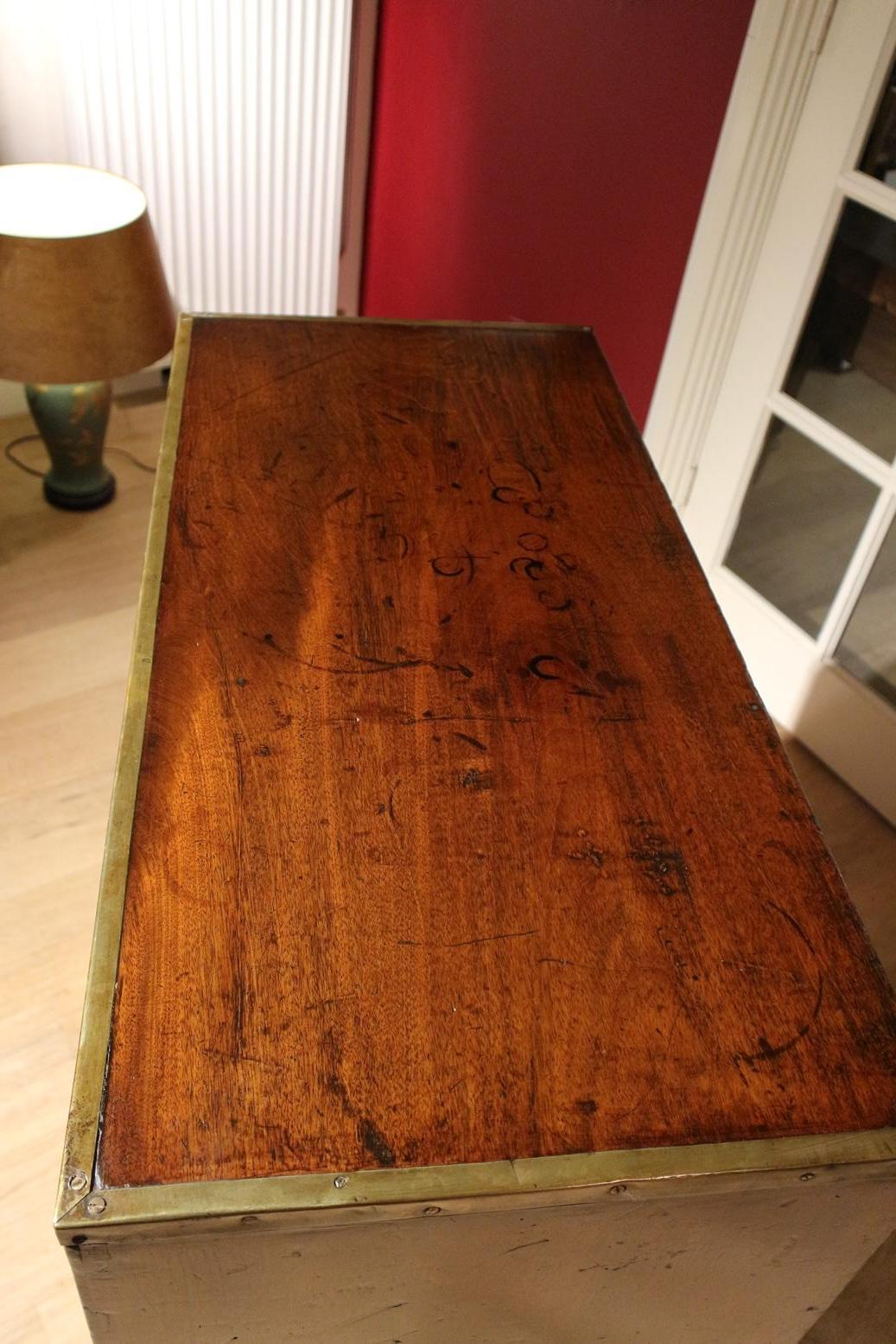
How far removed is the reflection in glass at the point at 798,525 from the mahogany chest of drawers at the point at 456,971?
665mm

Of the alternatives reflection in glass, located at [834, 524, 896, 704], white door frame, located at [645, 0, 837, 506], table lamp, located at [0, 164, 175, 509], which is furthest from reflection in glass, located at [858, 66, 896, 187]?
table lamp, located at [0, 164, 175, 509]

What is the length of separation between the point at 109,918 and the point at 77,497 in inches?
63.5

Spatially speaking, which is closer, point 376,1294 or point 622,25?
point 376,1294

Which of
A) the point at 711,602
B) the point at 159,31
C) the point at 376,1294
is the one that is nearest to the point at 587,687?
the point at 711,602

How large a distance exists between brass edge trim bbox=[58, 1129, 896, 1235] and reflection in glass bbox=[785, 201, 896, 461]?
4.03 ft

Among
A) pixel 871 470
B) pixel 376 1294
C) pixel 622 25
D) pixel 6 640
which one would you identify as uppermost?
pixel 622 25

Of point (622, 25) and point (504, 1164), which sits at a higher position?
point (622, 25)

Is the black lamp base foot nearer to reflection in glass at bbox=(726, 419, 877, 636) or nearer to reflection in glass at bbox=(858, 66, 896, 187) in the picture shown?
reflection in glass at bbox=(726, 419, 877, 636)

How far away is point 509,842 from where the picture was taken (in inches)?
38.4

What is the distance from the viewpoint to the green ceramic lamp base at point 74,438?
2107 millimetres

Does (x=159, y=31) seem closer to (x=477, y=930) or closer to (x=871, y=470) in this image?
(x=871, y=470)

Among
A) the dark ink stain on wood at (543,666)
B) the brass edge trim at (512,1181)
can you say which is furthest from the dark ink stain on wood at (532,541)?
the brass edge trim at (512,1181)

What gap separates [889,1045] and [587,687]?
1.40 ft

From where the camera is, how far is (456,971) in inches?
34.5
